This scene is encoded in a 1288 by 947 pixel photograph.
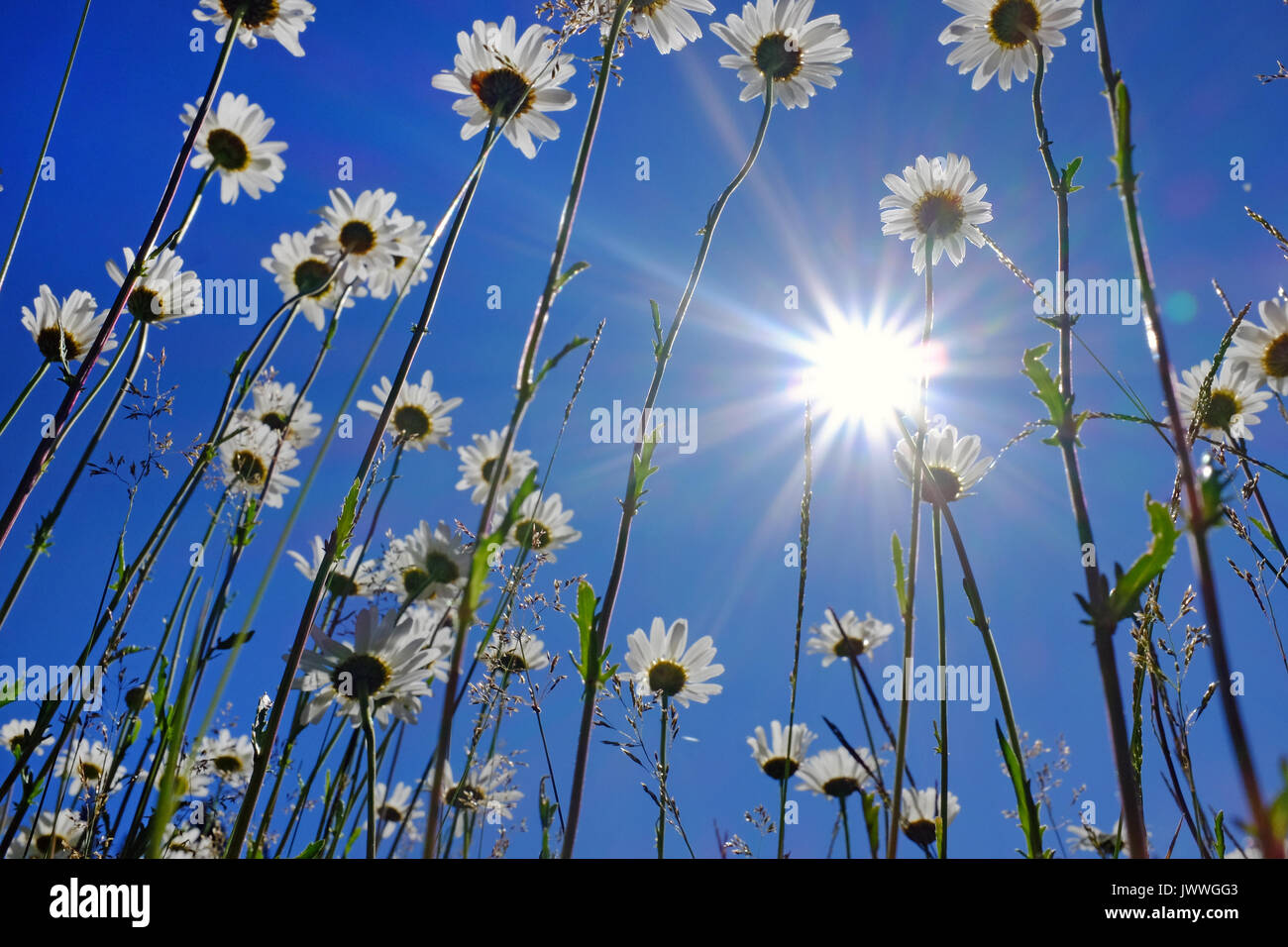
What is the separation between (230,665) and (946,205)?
207cm

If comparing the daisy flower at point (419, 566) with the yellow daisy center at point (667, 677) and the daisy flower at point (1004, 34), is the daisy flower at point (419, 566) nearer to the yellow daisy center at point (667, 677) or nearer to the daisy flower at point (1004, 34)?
the yellow daisy center at point (667, 677)

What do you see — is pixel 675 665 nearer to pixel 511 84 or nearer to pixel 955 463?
pixel 955 463

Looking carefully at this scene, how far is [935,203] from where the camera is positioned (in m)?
2.10

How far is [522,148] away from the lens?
200cm

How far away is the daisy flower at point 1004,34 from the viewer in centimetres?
173

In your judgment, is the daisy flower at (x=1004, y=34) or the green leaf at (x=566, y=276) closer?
the green leaf at (x=566, y=276)

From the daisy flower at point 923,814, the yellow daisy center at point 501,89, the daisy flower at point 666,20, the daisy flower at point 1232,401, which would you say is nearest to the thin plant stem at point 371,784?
the daisy flower at point 923,814

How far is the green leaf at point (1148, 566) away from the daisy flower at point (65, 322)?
8.05ft

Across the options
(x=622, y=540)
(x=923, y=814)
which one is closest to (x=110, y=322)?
(x=622, y=540)

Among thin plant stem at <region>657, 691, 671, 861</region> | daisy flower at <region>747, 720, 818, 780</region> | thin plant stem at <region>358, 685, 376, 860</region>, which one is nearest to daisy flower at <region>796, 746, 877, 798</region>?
daisy flower at <region>747, 720, 818, 780</region>

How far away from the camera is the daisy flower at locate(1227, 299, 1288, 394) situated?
1.87 m
